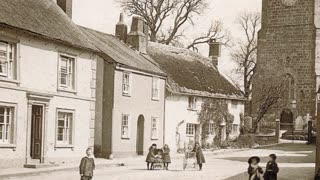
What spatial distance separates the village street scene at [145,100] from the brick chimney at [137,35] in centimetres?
8

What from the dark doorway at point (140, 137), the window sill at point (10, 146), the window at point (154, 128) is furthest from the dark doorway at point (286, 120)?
the window sill at point (10, 146)

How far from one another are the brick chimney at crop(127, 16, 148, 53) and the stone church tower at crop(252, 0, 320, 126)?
896 inches

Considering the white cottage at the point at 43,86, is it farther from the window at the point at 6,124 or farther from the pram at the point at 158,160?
the pram at the point at 158,160

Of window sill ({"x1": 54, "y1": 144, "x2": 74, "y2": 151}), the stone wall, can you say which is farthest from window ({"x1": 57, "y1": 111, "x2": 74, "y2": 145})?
the stone wall

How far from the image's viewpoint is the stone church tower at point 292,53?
58.9 meters

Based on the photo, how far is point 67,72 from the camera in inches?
1131

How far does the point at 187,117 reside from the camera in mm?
43031

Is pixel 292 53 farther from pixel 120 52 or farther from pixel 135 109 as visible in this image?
pixel 135 109

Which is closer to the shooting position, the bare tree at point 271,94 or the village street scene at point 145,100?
the village street scene at point 145,100

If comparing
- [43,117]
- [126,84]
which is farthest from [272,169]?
[126,84]

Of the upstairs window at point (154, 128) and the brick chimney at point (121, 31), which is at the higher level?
the brick chimney at point (121, 31)

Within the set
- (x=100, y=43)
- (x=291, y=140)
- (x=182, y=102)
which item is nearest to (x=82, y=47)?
(x=100, y=43)

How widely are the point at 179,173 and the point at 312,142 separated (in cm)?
2559

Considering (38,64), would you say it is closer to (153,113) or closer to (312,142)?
(153,113)
